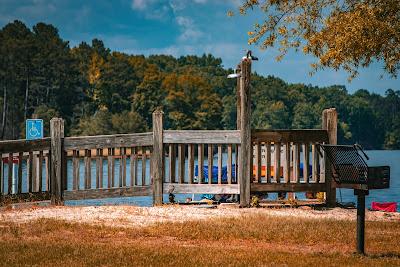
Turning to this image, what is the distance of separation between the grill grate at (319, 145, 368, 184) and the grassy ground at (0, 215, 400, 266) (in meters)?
1.04

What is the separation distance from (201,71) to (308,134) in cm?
17491

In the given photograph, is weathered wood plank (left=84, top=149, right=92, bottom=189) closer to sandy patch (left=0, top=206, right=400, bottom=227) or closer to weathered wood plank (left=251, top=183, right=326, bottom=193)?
sandy patch (left=0, top=206, right=400, bottom=227)

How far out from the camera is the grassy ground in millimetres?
9453

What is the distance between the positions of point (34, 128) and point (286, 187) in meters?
6.72

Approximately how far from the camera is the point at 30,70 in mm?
123562

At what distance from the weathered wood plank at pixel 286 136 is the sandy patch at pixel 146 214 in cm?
161

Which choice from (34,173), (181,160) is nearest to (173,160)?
(181,160)

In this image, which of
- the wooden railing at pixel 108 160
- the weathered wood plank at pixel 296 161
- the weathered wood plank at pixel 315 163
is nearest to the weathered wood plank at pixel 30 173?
the wooden railing at pixel 108 160

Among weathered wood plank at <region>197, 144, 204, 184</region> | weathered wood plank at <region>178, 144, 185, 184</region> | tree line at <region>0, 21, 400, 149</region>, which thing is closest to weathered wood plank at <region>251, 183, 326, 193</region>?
weathered wood plank at <region>197, 144, 204, 184</region>

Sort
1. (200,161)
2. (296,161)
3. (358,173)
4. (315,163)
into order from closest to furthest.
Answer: (358,173), (200,161), (296,161), (315,163)

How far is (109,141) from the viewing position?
16.8 m

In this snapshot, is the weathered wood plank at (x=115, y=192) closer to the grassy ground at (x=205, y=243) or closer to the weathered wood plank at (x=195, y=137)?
the weathered wood plank at (x=195, y=137)

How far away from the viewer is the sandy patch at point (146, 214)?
13258 mm

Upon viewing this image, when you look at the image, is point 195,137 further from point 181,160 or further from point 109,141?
point 109,141
